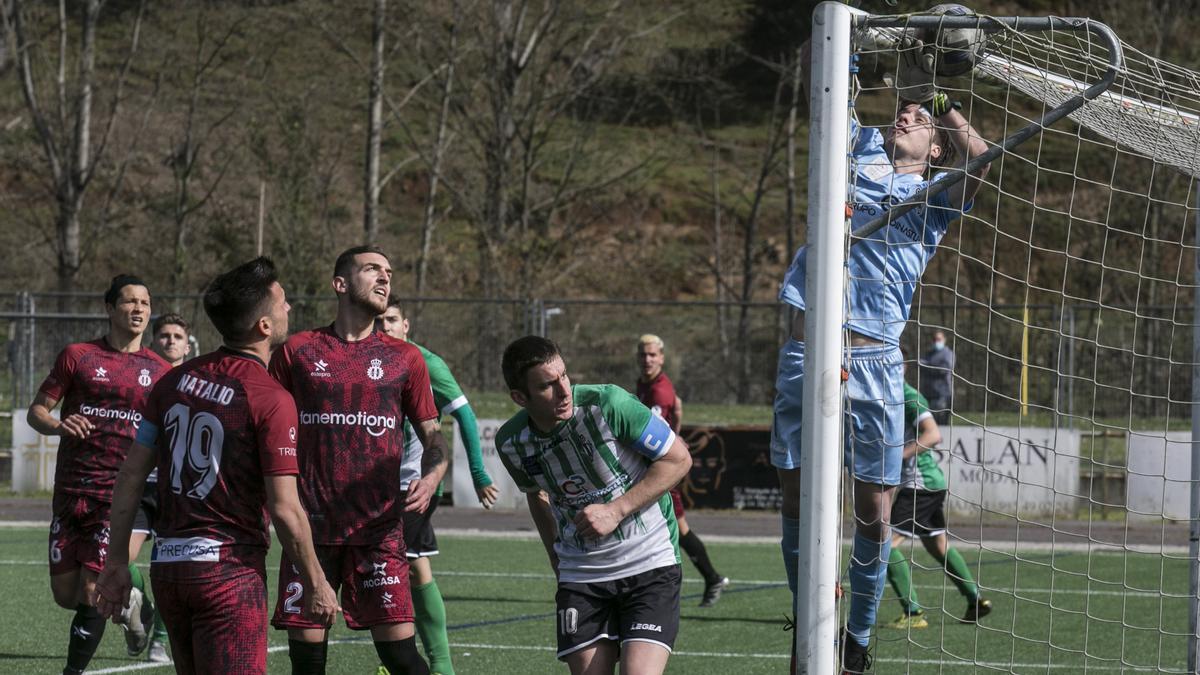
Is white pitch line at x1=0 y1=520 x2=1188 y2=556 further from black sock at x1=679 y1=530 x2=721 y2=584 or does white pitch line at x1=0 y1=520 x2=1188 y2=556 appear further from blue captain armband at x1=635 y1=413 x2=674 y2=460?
blue captain armband at x1=635 y1=413 x2=674 y2=460

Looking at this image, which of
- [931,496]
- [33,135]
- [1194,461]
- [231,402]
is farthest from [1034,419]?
[33,135]

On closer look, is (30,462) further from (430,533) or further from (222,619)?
(222,619)

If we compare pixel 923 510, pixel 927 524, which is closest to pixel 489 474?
pixel 927 524

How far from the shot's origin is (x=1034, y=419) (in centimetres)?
1852

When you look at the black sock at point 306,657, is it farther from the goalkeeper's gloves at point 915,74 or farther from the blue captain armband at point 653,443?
the goalkeeper's gloves at point 915,74

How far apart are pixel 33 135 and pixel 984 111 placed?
2647 cm

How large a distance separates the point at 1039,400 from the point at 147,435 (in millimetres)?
19071

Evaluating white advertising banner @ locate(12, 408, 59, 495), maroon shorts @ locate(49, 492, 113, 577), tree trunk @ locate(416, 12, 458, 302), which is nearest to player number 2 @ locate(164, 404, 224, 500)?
maroon shorts @ locate(49, 492, 113, 577)

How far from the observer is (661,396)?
11.4m

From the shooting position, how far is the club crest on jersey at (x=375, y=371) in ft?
18.2

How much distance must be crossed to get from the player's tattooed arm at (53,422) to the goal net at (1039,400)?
4017mm

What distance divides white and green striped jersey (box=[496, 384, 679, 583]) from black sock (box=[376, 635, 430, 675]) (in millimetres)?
923

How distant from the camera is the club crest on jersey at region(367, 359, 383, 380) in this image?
5.55 meters

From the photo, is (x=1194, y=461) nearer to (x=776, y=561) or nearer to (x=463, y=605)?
(x=463, y=605)
